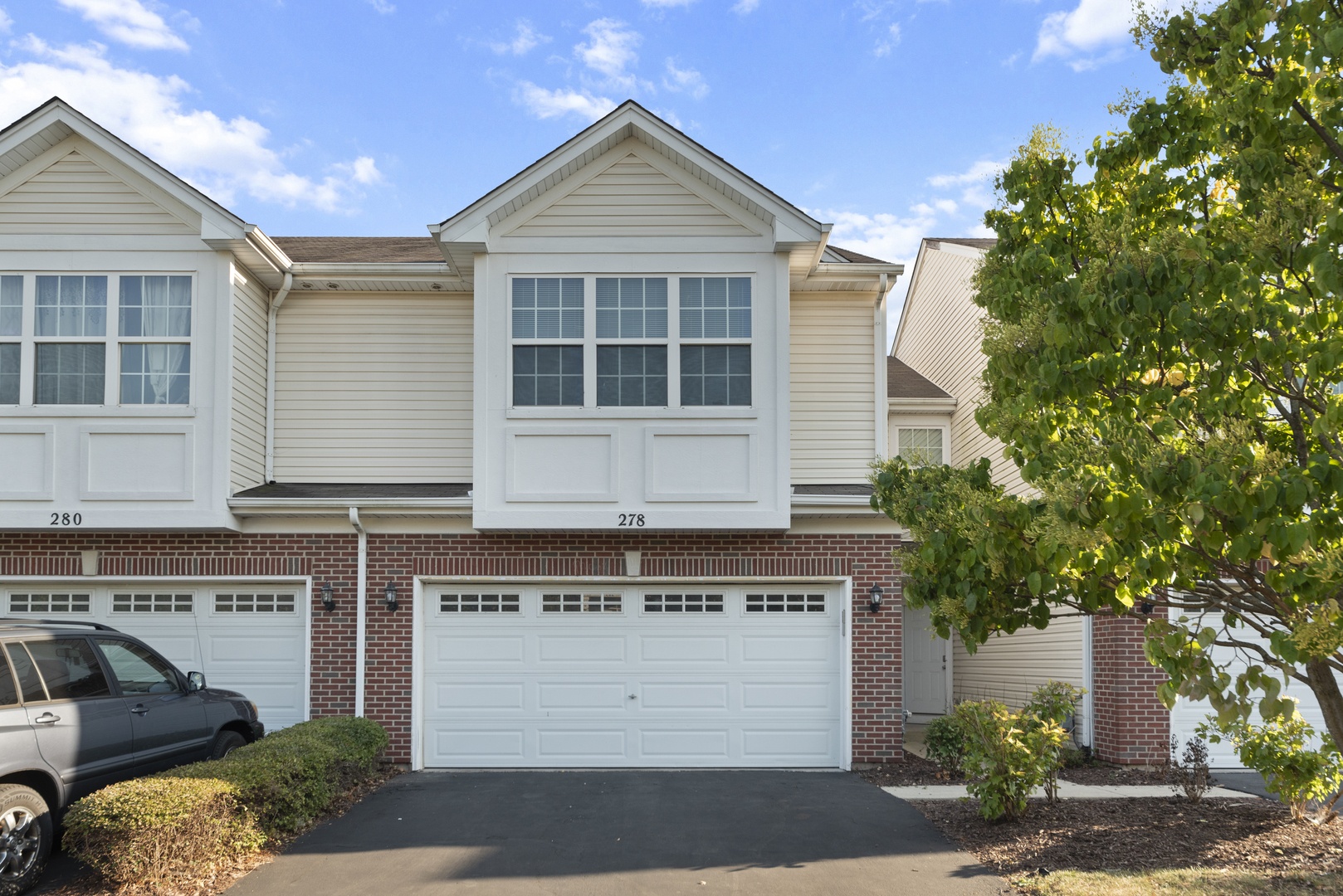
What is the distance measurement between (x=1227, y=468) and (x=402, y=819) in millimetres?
7219

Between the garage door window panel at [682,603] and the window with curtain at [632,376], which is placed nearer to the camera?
the window with curtain at [632,376]

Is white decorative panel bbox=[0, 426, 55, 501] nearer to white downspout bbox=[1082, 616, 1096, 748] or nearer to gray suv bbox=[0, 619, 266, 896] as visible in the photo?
gray suv bbox=[0, 619, 266, 896]

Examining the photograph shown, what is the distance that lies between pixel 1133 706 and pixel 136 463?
37.9ft

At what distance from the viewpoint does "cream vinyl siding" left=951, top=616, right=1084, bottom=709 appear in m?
12.8

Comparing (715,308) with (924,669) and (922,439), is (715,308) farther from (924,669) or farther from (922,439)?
(924,669)

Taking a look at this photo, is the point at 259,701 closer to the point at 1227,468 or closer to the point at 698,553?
the point at 698,553

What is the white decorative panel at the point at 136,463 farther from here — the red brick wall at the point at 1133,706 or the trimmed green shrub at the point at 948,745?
the red brick wall at the point at 1133,706

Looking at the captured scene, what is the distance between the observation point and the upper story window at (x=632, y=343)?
1115 centimetres

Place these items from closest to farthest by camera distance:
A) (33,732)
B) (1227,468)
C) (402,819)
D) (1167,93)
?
(1227,468)
(1167,93)
(33,732)
(402,819)

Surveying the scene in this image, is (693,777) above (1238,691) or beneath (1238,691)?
beneath

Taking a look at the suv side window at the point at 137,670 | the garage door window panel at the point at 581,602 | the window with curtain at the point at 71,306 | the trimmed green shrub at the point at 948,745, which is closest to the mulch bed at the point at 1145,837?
the trimmed green shrub at the point at 948,745

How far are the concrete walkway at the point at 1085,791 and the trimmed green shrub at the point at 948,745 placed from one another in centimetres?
40

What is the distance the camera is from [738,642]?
37.9 feet

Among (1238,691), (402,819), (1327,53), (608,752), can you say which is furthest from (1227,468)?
(608,752)
